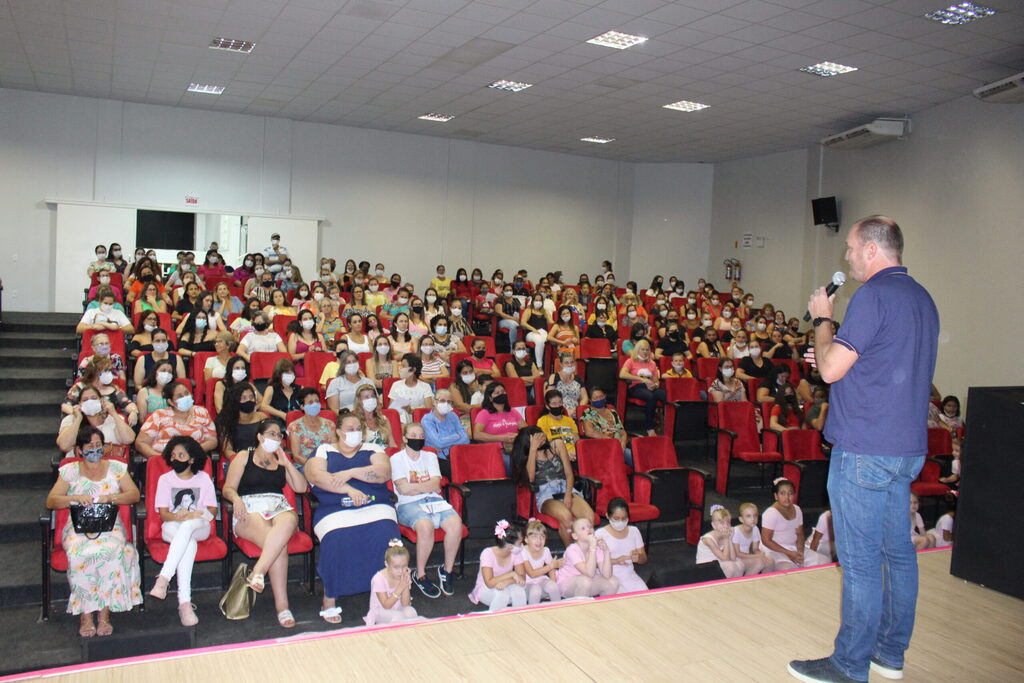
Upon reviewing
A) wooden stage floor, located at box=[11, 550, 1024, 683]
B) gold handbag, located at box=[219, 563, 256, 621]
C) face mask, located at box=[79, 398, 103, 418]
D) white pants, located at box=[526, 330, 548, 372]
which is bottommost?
gold handbag, located at box=[219, 563, 256, 621]

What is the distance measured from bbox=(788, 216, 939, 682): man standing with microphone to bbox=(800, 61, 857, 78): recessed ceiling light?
7.98 m

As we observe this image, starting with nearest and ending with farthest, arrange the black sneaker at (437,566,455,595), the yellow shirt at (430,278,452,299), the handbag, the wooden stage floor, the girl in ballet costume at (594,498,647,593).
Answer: the wooden stage floor, the handbag, the girl in ballet costume at (594,498,647,593), the black sneaker at (437,566,455,595), the yellow shirt at (430,278,452,299)

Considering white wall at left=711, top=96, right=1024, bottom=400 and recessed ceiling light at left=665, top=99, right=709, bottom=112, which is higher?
recessed ceiling light at left=665, top=99, right=709, bottom=112

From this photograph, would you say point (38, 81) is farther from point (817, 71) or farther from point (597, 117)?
point (817, 71)

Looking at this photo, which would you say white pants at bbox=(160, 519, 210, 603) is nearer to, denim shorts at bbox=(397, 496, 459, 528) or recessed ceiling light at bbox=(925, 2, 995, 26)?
denim shorts at bbox=(397, 496, 459, 528)

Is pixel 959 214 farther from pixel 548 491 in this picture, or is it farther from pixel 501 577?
pixel 501 577

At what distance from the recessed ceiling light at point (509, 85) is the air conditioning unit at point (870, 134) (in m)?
4.89

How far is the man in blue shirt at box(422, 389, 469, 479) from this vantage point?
22.2ft

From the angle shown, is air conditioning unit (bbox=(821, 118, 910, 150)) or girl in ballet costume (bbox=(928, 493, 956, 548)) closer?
girl in ballet costume (bbox=(928, 493, 956, 548))

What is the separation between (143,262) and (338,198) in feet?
16.2

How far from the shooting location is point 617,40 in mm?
9078

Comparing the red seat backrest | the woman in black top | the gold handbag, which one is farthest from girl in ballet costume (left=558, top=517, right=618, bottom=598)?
the red seat backrest

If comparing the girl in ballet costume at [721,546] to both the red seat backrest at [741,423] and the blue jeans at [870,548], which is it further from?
the blue jeans at [870,548]

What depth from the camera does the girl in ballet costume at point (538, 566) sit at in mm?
5258
